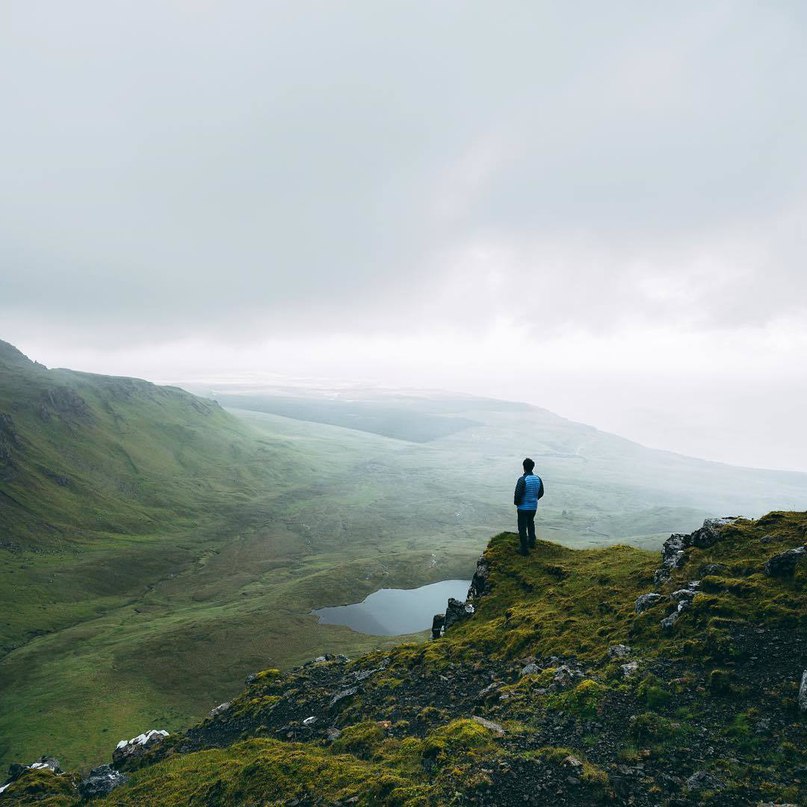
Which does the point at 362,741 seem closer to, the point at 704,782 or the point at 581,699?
the point at 581,699

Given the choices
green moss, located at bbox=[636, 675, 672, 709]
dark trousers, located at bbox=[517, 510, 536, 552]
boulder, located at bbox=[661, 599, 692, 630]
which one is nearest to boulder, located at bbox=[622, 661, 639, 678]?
green moss, located at bbox=[636, 675, 672, 709]

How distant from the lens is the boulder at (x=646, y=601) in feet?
67.2

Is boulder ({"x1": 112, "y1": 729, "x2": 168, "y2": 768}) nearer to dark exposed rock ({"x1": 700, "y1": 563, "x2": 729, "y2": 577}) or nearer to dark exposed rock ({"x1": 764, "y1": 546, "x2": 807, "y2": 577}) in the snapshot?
dark exposed rock ({"x1": 700, "y1": 563, "x2": 729, "y2": 577})

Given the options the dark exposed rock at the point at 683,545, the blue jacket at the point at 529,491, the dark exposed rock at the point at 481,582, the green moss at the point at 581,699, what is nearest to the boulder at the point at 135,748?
the dark exposed rock at the point at 481,582

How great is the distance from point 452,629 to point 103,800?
68.2 ft

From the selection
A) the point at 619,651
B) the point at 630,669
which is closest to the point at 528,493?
the point at 619,651

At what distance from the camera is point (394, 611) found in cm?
16850

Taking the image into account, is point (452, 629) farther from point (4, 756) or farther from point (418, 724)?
point (4, 756)

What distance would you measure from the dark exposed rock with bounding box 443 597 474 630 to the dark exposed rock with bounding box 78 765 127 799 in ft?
68.3

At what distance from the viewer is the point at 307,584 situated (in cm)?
18188

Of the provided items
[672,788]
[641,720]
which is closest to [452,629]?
[641,720]

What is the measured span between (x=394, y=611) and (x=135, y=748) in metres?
151

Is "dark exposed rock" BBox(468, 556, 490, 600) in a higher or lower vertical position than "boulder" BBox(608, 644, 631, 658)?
lower

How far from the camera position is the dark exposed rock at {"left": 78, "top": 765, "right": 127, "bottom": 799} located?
24766 millimetres
